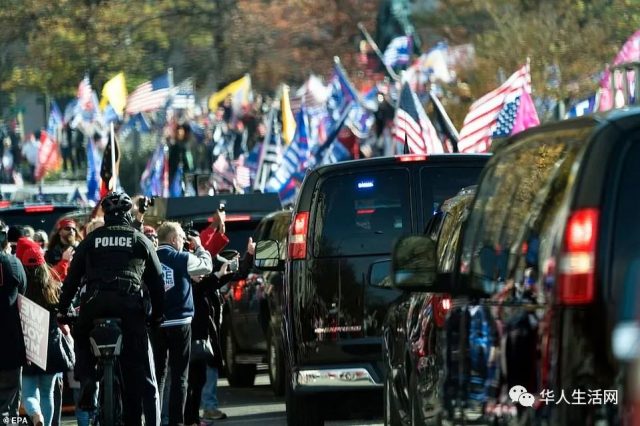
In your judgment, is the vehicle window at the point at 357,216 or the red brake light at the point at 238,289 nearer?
the vehicle window at the point at 357,216

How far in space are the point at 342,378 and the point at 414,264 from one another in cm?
480

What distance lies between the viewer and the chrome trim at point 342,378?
11.8m

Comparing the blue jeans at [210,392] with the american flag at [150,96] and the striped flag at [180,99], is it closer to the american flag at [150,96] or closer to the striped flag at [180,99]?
the american flag at [150,96]

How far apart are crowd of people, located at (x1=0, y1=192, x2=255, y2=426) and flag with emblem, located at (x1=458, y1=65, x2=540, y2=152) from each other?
34.2 feet

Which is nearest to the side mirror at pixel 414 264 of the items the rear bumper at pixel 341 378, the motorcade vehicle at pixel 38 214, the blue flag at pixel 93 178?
the rear bumper at pixel 341 378

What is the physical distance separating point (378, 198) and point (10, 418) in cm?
258

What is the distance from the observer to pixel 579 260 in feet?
17.9

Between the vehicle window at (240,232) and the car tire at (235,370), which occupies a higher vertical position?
the vehicle window at (240,232)

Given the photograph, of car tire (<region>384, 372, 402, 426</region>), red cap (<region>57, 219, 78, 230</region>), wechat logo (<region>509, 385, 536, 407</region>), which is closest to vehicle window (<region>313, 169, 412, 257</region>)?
car tire (<region>384, 372, 402, 426</region>)

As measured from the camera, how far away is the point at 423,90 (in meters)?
44.0

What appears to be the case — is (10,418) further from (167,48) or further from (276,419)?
(167,48)

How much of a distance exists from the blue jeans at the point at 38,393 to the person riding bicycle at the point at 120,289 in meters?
0.58

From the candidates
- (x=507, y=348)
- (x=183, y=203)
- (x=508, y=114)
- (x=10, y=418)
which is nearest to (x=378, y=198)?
(x=10, y=418)

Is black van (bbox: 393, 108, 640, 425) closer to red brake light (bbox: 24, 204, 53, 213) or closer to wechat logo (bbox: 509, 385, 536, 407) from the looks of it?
wechat logo (bbox: 509, 385, 536, 407)
